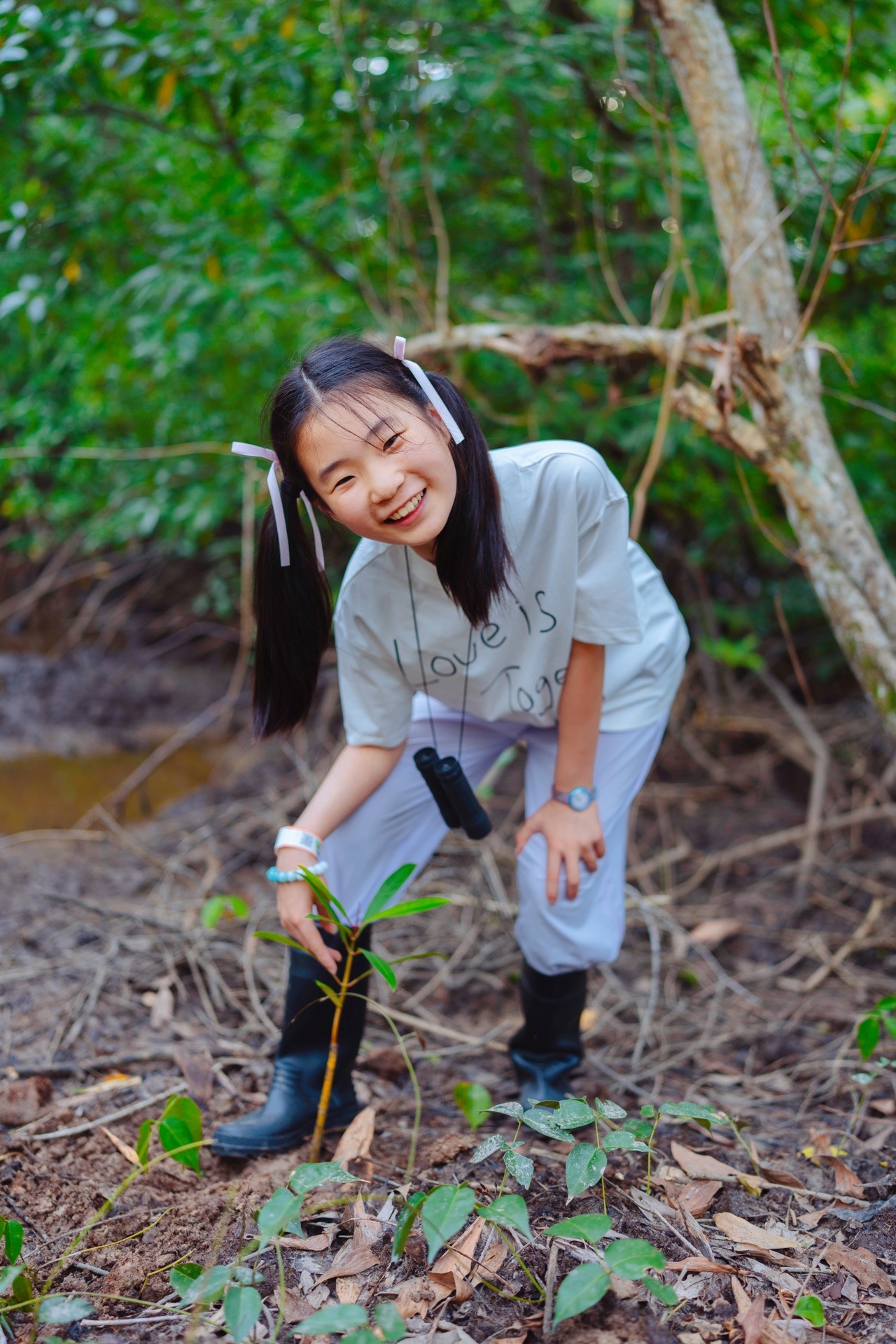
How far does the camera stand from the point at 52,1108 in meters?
1.61

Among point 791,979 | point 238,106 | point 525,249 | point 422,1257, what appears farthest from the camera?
point 525,249

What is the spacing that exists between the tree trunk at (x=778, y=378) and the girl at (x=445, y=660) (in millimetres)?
342

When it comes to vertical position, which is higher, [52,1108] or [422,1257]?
[422,1257]

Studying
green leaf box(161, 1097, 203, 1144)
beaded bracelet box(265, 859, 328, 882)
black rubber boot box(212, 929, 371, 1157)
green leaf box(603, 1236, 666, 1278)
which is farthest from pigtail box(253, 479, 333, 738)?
green leaf box(603, 1236, 666, 1278)

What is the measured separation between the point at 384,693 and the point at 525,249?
2.70 m

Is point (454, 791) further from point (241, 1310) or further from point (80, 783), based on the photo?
point (80, 783)

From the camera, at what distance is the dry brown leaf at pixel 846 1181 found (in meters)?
1.43

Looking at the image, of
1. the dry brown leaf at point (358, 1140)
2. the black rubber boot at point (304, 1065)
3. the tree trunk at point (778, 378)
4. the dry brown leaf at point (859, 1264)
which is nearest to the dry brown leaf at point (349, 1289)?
the dry brown leaf at point (358, 1140)

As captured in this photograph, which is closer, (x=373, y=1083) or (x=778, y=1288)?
(x=778, y=1288)

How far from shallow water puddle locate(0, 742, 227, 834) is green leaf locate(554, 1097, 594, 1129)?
253 centimetres

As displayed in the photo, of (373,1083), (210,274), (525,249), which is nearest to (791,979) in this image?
(373,1083)

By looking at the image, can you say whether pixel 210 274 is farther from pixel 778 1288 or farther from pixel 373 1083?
pixel 778 1288

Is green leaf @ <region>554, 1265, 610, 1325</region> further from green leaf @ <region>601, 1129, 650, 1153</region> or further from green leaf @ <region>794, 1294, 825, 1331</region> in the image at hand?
green leaf @ <region>794, 1294, 825, 1331</region>

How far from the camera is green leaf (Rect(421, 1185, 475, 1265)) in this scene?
1.03 metres
